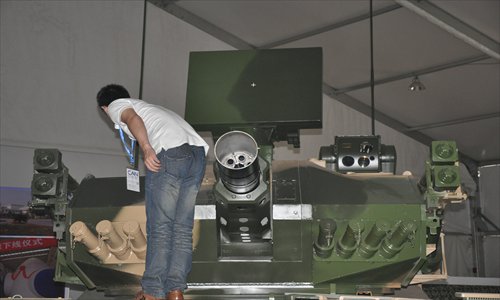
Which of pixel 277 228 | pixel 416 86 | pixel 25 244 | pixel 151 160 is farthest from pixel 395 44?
pixel 151 160

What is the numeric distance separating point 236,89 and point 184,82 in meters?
8.35

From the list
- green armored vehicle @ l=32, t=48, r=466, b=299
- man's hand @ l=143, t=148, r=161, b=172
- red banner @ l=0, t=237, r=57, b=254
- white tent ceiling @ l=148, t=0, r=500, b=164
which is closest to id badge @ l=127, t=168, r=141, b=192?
green armored vehicle @ l=32, t=48, r=466, b=299

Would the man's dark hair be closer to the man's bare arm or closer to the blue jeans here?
the man's bare arm

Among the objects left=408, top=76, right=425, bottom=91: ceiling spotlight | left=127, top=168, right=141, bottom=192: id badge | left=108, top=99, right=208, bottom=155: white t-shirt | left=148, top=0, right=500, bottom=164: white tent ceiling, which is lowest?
left=127, top=168, right=141, bottom=192: id badge

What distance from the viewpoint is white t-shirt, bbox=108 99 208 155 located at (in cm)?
604

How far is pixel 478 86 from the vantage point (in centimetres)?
1653

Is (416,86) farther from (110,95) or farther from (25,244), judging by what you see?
(110,95)

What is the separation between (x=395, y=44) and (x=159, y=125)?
10.2 m

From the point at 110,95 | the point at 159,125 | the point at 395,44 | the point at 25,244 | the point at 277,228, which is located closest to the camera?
the point at 159,125

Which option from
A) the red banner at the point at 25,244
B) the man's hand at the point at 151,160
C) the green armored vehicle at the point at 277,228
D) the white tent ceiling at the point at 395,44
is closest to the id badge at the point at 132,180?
the green armored vehicle at the point at 277,228

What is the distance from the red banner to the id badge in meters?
8.12

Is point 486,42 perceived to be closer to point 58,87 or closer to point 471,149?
point 471,149

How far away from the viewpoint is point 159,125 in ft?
20.1

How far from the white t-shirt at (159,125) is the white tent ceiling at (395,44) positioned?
824 centimetres
